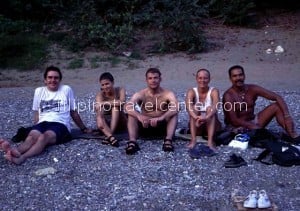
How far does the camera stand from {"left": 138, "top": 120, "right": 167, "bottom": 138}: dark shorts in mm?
6849

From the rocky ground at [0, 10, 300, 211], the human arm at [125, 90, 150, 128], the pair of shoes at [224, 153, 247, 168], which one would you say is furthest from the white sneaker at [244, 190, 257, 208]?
the human arm at [125, 90, 150, 128]

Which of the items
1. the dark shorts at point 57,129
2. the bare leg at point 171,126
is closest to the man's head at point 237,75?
the bare leg at point 171,126

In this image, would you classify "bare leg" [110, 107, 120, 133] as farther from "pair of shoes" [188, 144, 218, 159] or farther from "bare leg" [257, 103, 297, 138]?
"bare leg" [257, 103, 297, 138]

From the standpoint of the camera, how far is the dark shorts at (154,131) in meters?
6.85

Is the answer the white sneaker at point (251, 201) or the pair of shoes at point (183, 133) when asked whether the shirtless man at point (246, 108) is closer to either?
the pair of shoes at point (183, 133)

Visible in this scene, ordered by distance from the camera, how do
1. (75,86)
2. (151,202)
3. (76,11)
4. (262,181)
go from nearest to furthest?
(151,202) < (262,181) < (75,86) < (76,11)

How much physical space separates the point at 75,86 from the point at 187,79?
264 cm

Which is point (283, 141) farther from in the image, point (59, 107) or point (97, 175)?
point (59, 107)

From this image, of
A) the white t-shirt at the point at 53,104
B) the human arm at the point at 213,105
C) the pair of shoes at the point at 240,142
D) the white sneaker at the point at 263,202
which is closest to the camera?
the white sneaker at the point at 263,202

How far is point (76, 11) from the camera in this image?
16547 mm

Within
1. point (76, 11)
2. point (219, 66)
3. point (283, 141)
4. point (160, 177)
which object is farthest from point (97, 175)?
point (76, 11)

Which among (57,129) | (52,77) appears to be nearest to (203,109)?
(57,129)

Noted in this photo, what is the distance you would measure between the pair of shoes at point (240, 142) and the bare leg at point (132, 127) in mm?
1138

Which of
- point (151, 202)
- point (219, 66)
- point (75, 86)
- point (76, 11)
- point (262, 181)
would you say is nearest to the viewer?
point (151, 202)
